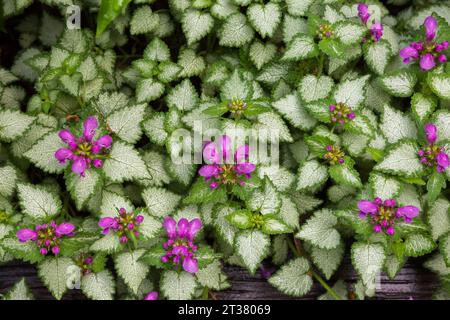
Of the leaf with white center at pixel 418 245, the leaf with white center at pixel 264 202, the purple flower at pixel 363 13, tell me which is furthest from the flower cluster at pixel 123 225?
the purple flower at pixel 363 13

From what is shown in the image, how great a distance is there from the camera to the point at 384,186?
228 cm

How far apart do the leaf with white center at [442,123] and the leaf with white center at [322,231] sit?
0.63 meters

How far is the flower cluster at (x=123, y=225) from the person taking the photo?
2.18 metres

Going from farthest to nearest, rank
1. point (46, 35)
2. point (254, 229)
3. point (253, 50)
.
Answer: point (46, 35)
point (253, 50)
point (254, 229)

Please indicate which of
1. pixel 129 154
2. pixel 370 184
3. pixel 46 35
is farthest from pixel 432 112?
pixel 46 35

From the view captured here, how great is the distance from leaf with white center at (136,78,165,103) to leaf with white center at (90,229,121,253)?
0.75 meters

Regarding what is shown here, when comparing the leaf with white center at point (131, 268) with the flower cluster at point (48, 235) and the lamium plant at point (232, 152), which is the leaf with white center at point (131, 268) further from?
the flower cluster at point (48, 235)

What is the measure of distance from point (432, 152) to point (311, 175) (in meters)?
0.55

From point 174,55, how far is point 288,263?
1409 millimetres

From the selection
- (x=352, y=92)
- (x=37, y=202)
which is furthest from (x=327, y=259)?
(x=37, y=202)

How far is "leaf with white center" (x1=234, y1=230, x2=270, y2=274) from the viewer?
7.11 ft

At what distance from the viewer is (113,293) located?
7.51 feet

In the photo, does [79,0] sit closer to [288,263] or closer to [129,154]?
[129,154]

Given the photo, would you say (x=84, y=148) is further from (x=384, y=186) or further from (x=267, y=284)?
(x=384, y=186)
